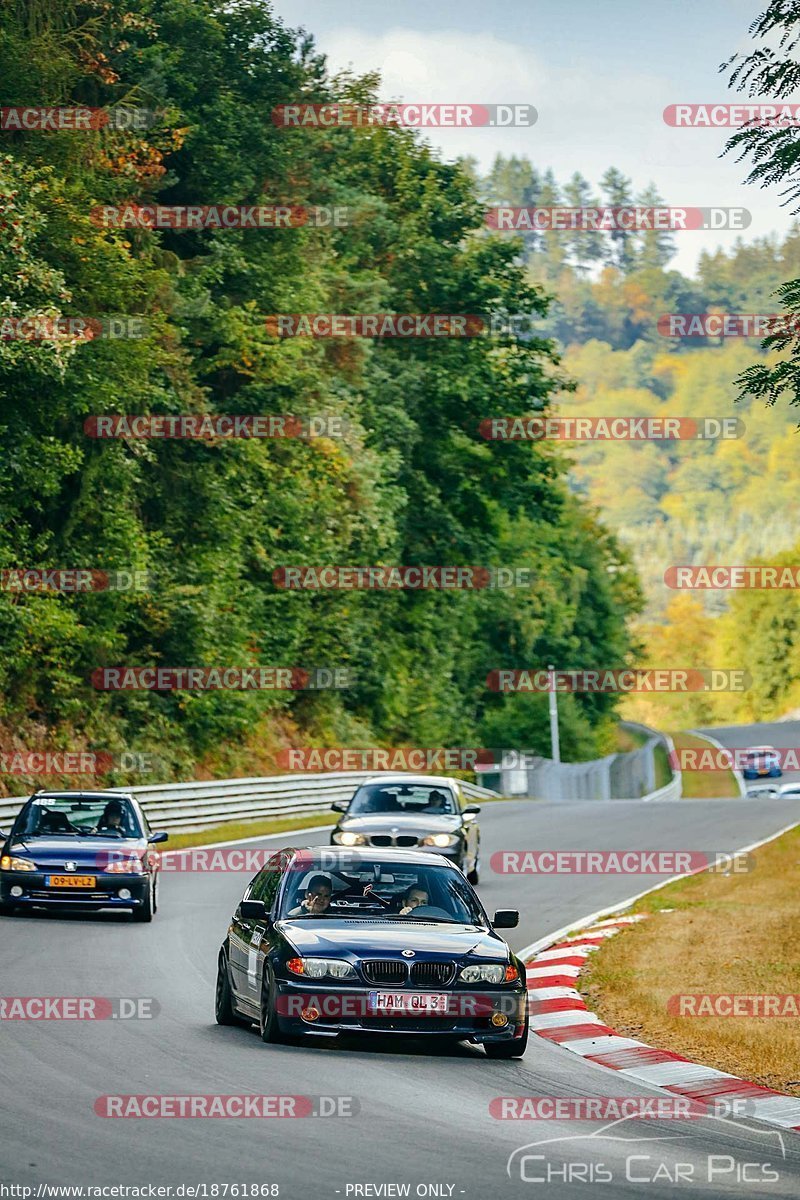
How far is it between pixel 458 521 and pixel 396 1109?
50.6 m

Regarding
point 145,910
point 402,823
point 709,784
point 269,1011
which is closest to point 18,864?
point 145,910

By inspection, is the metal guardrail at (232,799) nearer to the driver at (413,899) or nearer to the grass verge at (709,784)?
the driver at (413,899)

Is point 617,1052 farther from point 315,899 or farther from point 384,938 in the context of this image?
point 315,899

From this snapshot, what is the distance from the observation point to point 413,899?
12.6m

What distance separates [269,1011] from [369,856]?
5.47 feet

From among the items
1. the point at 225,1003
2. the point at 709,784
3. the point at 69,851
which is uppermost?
the point at 69,851

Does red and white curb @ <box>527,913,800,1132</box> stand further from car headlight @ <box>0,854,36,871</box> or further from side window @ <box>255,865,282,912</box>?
car headlight @ <box>0,854,36,871</box>

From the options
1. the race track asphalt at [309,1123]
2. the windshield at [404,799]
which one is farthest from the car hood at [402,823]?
the race track asphalt at [309,1123]

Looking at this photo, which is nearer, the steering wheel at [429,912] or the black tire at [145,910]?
the steering wheel at [429,912]

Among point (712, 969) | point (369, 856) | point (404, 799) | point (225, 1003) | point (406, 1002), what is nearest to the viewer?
point (406, 1002)

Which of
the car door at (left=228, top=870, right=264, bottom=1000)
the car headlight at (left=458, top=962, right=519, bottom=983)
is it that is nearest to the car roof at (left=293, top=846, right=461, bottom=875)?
the car door at (left=228, top=870, right=264, bottom=1000)

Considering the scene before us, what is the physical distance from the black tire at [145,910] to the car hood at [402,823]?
150 inches

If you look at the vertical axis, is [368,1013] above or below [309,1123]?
above

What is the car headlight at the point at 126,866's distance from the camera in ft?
65.8
